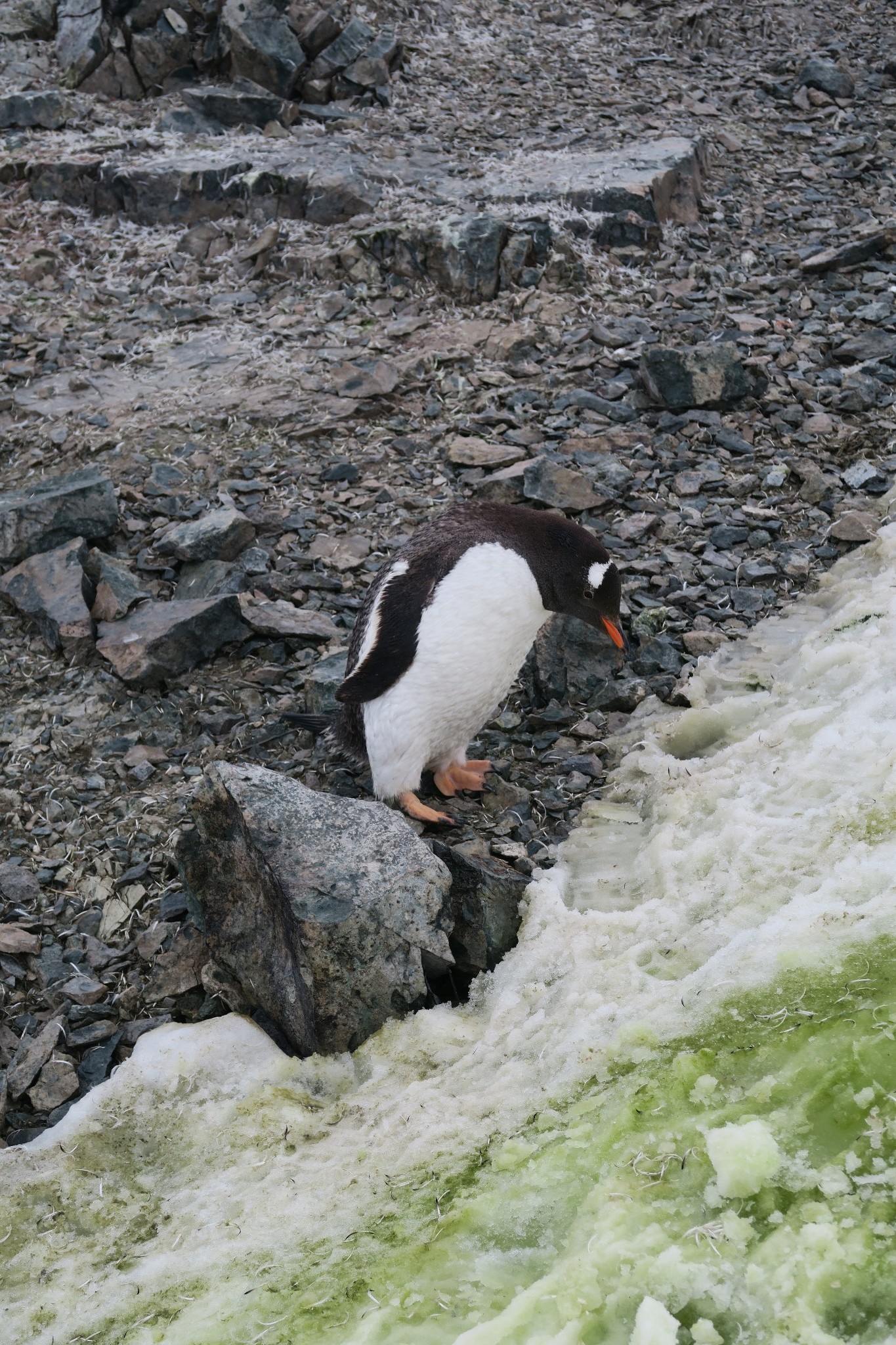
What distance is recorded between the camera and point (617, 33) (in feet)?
46.2

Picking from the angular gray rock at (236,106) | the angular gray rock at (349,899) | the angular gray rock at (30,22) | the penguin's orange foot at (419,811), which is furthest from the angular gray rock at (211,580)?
the angular gray rock at (30,22)

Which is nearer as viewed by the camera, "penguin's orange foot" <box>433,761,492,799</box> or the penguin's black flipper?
the penguin's black flipper

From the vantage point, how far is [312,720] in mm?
5957

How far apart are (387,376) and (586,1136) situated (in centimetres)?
673

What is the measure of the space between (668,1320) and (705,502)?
5.60 metres

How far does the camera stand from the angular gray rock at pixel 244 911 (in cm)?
423

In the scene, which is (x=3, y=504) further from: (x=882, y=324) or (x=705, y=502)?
(x=882, y=324)

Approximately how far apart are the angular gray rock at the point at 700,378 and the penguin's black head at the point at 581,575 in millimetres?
3146

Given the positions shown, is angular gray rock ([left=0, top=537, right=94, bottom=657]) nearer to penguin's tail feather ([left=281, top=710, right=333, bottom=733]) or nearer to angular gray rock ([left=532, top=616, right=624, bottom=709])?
penguin's tail feather ([left=281, top=710, right=333, bottom=733])

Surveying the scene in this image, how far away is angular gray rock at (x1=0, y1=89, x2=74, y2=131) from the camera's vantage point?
Result: 12227 millimetres

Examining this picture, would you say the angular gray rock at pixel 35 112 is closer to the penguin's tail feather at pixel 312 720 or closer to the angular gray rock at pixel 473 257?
the angular gray rock at pixel 473 257

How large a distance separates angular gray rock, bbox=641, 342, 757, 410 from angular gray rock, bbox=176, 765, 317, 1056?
4.88 metres

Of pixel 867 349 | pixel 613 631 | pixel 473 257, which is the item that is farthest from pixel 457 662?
pixel 473 257

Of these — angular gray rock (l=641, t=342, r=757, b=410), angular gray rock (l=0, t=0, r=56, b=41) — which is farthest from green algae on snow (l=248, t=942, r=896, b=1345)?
angular gray rock (l=0, t=0, r=56, b=41)
